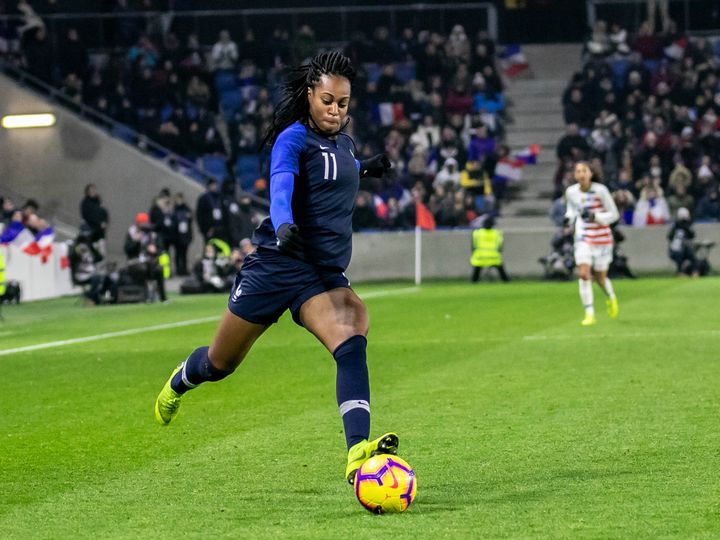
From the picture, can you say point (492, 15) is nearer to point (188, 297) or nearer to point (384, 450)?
point (188, 297)

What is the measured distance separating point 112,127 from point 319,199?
1179 inches

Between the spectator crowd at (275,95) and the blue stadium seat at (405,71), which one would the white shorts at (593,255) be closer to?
the spectator crowd at (275,95)

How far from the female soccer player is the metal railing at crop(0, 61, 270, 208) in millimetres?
28068

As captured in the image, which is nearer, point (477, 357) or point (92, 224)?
point (477, 357)

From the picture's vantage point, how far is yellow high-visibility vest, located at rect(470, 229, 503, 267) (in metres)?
31.8

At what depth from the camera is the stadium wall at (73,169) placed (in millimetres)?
35938

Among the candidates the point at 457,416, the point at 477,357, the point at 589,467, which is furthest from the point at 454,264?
the point at 589,467

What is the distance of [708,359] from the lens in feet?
45.5

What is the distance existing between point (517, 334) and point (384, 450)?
11.0 m

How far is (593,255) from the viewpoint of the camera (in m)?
19.5

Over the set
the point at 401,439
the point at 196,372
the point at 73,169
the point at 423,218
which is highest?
the point at 196,372

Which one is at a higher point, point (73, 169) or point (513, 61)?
point (513, 61)

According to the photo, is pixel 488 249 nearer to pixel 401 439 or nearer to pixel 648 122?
pixel 648 122

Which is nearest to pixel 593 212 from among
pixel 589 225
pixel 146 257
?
pixel 589 225
